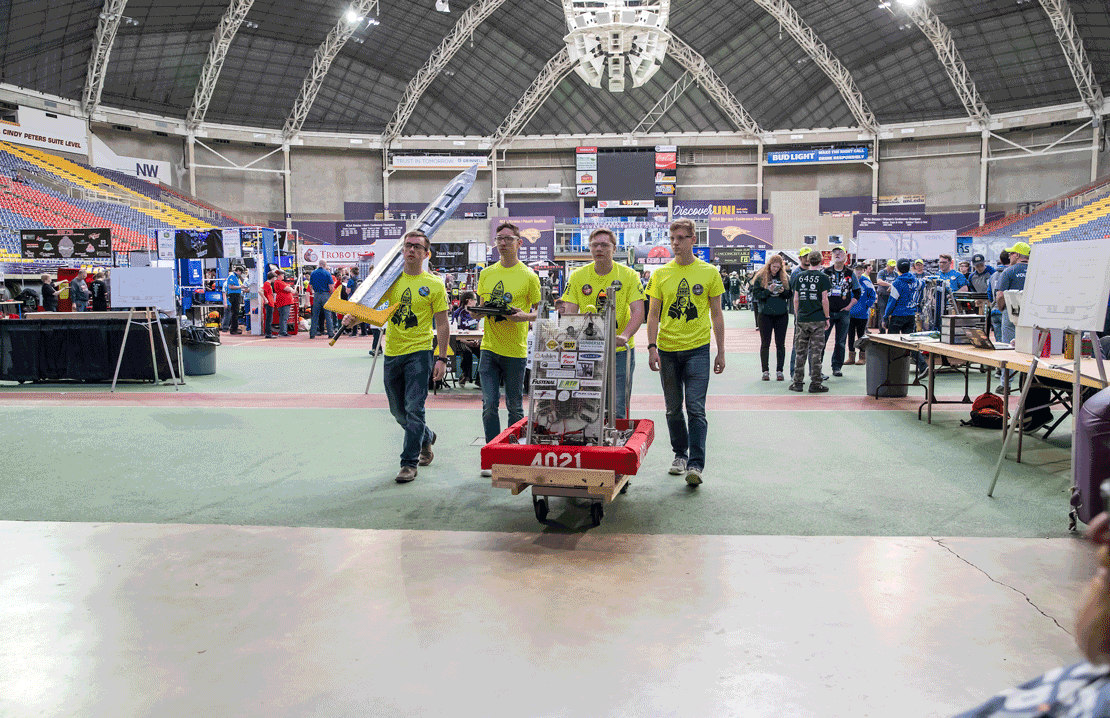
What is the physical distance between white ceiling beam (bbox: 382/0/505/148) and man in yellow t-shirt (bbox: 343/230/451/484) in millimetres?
34385

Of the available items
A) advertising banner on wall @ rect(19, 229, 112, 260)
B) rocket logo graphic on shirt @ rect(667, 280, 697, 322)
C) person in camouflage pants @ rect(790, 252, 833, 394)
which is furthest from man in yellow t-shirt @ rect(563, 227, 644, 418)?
advertising banner on wall @ rect(19, 229, 112, 260)

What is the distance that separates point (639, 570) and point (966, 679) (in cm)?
153

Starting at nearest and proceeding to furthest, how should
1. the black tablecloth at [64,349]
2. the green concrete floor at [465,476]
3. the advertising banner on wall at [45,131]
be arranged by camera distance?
the green concrete floor at [465,476] < the black tablecloth at [64,349] < the advertising banner on wall at [45,131]

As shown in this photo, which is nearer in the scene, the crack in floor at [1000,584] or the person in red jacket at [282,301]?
the crack in floor at [1000,584]

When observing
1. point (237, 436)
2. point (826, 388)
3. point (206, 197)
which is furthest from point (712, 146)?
point (237, 436)

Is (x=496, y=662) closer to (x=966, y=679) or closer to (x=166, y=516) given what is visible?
(x=966, y=679)

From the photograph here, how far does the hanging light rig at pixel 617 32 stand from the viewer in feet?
80.7

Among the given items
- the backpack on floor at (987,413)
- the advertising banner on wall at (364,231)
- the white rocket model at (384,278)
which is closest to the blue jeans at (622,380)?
the white rocket model at (384,278)

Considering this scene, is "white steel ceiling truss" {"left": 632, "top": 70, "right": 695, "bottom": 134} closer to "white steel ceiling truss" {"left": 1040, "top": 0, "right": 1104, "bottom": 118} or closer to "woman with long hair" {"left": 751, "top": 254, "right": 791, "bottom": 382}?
"white steel ceiling truss" {"left": 1040, "top": 0, "right": 1104, "bottom": 118}

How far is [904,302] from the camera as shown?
36.7 ft

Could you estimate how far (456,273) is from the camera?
27266 millimetres

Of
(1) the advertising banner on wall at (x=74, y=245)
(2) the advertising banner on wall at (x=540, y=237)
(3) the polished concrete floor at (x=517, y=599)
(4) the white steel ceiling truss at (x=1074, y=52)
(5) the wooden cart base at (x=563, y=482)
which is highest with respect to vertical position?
(4) the white steel ceiling truss at (x=1074, y=52)

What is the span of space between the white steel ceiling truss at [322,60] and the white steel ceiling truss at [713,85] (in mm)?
14851

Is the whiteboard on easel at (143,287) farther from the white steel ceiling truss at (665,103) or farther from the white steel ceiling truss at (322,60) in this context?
the white steel ceiling truss at (665,103)
